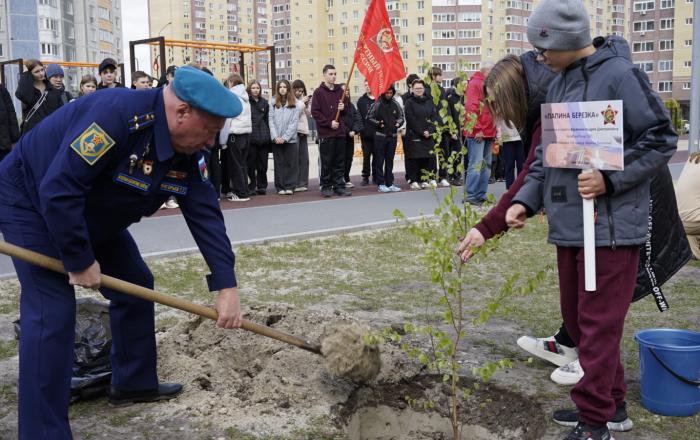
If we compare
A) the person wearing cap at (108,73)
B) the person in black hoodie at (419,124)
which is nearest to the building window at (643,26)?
the person in black hoodie at (419,124)

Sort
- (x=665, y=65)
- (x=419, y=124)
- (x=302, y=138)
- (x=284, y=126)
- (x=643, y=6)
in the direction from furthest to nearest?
(x=643, y=6) → (x=665, y=65) → (x=302, y=138) → (x=419, y=124) → (x=284, y=126)

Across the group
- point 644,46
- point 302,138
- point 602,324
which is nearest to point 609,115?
point 602,324

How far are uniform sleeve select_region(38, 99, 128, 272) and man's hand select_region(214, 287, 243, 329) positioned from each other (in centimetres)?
67

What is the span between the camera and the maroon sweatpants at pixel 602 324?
3262 millimetres

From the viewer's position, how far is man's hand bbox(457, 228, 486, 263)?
12.1 feet

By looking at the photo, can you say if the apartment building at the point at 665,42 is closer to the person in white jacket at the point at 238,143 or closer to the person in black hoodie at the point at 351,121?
the person in black hoodie at the point at 351,121

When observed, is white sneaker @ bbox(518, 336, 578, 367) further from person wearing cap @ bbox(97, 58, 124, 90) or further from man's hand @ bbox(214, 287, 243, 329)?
person wearing cap @ bbox(97, 58, 124, 90)

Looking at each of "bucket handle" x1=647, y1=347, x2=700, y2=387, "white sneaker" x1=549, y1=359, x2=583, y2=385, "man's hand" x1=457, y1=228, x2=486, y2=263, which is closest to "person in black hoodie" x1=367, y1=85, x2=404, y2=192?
"white sneaker" x1=549, y1=359, x2=583, y2=385

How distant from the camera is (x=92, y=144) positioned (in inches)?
117

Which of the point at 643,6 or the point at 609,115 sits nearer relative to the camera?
the point at 609,115

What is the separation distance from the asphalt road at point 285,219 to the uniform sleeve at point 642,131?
13.0 ft

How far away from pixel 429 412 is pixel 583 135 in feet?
6.05

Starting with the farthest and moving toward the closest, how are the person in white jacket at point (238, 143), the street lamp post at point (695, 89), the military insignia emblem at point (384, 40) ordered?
1. the military insignia emblem at point (384, 40)
2. the street lamp post at point (695, 89)
3. the person in white jacket at point (238, 143)

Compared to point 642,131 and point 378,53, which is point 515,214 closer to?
point 642,131
